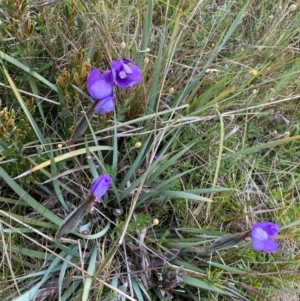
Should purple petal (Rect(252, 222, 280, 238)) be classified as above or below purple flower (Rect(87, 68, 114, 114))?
below

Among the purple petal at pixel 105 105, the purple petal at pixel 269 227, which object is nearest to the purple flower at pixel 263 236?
the purple petal at pixel 269 227

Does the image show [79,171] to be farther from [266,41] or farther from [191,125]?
[266,41]

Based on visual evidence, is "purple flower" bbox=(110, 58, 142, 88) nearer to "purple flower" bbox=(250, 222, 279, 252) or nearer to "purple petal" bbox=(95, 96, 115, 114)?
"purple petal" bbox=(95, 96, 115, 114)

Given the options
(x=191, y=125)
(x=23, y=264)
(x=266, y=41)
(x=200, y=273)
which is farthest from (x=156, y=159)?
(x=266, y=41)

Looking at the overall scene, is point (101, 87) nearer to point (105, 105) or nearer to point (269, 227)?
point (105, 105)

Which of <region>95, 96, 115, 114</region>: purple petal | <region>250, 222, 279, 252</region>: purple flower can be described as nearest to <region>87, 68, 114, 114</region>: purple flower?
<region>95, 96, 115, 114</region>: purple petal

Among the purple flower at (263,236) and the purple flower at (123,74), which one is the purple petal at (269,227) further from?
the purple flower at (123,74)
